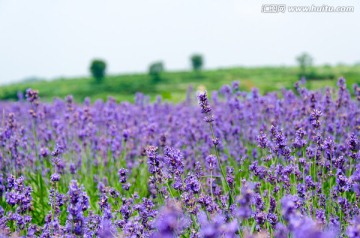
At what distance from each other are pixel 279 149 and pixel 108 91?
28.2m

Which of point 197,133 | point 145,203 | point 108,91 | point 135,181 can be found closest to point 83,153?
point 135,181

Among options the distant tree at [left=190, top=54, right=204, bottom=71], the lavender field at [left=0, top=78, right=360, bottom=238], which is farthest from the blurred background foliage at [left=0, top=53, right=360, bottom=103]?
the lavender field at [left=0, top=78, right=360, bottom=238]

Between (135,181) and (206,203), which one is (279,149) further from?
(135,181)

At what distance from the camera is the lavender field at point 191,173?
2.86 meters

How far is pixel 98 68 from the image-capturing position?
40.2m

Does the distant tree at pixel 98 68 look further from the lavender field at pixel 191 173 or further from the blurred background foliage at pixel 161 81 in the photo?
the lavender field at pixel 191 173

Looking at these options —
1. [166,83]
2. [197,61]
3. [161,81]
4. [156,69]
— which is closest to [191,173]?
[166,83]

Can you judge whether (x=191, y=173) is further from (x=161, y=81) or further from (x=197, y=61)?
(x=197, y=61)

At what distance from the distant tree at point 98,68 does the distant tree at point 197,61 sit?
1101 centimetres

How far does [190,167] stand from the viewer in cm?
496

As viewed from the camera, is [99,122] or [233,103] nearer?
[233,103]

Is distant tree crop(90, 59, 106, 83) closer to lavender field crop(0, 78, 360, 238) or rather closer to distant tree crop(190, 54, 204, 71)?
distant tree crop(190, 54, 204, 71)

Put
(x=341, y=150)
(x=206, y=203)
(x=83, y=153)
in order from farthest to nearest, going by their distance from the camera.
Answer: (x=83, y=153) → (x=341, y=150) → (x=206, y=203)

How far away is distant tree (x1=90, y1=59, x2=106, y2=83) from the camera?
39984 mm
